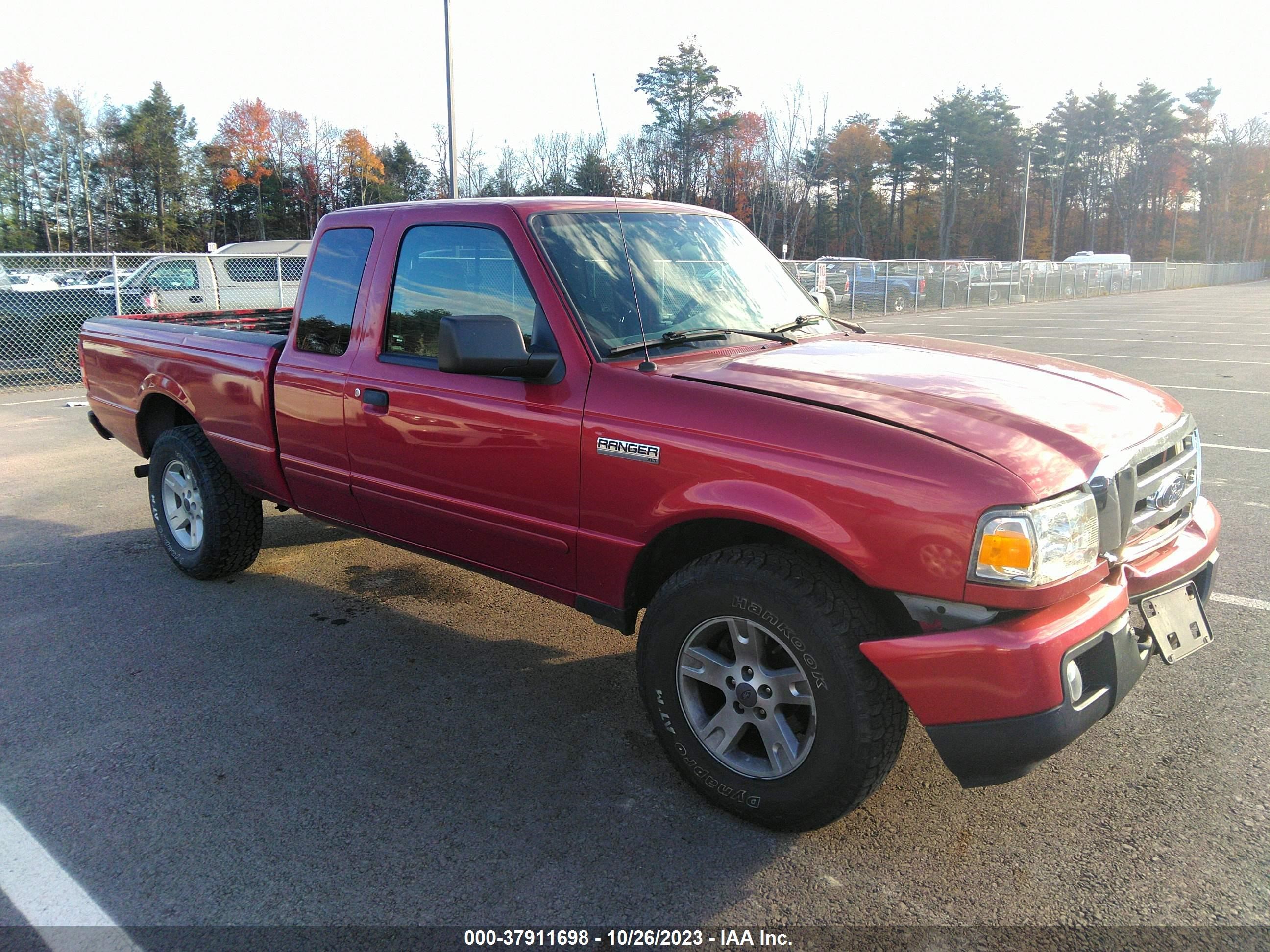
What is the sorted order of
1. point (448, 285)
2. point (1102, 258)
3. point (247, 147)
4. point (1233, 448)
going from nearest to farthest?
1. point (448, 285)
2. point (1233, 448)
3. point (1102, 258)
4. point (247, 147)

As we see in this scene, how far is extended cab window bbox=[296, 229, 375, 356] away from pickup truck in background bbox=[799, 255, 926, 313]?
20.3 meters

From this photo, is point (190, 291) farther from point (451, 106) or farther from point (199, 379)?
point (199, 379)

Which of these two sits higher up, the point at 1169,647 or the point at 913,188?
the point at 913,188

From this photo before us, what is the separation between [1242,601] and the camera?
4.51 m

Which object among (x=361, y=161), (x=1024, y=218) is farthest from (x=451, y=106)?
(x=361, y=161)

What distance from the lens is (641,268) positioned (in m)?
3.47

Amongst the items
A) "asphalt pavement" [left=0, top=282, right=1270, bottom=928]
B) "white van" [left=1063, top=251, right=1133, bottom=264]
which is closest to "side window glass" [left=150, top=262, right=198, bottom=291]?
"asphalt pavement" [left=0, top=282, right=1270, bottom=928]

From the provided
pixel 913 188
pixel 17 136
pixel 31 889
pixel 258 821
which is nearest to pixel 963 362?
pixel 258 821

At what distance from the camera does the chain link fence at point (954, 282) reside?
2539 cm

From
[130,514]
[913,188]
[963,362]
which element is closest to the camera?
[963,362]

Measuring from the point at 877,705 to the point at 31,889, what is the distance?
96.0 inches

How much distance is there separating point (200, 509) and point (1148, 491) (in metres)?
4.57

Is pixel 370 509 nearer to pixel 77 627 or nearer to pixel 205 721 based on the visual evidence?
pixel 205 721

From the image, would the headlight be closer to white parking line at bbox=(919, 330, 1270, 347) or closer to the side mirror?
the side mirror
